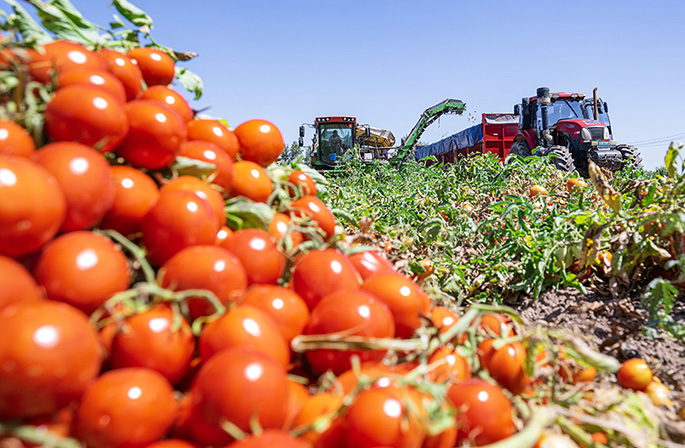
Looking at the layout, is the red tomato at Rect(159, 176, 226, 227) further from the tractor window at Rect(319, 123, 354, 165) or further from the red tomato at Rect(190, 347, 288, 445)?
the tractor window at Rect(319, 123, 354, 165)

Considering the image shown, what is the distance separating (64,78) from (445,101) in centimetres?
1915

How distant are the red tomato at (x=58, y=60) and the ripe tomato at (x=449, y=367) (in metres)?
1.33

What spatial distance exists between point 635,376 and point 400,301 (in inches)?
50.5

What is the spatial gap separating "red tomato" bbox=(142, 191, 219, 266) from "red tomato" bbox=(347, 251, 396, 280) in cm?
55

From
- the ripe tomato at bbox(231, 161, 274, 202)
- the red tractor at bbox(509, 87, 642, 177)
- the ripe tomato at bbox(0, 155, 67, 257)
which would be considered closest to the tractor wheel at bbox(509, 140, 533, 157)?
the red tractor at bbox(509, 87, 642, 177)

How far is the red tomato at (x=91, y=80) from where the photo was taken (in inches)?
55.7

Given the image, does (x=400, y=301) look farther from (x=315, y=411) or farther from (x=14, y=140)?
(x=14, y=140)

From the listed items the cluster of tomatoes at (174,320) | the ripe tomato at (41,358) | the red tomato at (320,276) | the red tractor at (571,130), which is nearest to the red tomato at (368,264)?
the cluster of tomatoes at (174,320)

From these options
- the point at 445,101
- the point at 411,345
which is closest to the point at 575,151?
the point at 445,101

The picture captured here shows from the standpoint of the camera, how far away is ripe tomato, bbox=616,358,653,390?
202 centimetres

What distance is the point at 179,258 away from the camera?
4.01 ft

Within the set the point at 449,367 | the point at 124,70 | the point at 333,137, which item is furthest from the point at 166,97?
the point at 333,137

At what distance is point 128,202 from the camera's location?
1.29 meters

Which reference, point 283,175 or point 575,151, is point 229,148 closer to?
point 283,175
